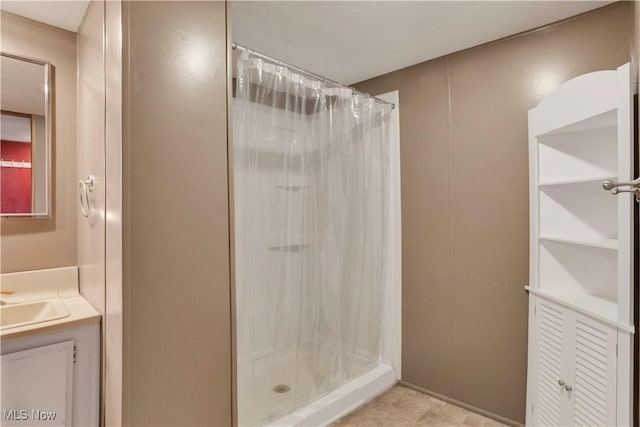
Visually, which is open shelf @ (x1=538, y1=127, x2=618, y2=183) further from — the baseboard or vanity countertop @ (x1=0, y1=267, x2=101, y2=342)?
vanity countertop @ (x1=0, y1=267, x2=101, y2=342)

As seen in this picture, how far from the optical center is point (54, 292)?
72.0 inches

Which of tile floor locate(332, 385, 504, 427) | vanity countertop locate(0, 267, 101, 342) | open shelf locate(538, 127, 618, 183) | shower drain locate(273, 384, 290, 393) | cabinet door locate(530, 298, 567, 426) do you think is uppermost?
open shelf locate(538, 127, 618, 183)

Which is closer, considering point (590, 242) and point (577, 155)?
point (590, 242)

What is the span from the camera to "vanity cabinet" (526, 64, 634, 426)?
1.42 m

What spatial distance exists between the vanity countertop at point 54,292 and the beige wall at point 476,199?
2102 mm

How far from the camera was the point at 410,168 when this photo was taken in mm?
2650

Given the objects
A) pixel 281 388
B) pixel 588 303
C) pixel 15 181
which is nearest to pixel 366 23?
pixel 588 303

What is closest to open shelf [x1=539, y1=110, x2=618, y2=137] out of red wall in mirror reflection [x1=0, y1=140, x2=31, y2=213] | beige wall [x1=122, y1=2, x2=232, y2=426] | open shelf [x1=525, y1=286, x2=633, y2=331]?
open shelf [x1=525, y1=286, x2=633, y2=331]

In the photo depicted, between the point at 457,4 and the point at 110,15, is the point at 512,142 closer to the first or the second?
the point at 457,4

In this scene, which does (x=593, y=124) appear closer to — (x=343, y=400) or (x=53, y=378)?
(x=343, y=400)

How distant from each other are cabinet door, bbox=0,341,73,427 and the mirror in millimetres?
813

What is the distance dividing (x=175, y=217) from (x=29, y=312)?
102cm

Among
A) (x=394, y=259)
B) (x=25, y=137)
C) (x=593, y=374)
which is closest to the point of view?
(x=593, y=374)

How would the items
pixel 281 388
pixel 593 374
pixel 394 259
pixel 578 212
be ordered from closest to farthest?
pixel 593 374 → pixel 578 212 → pixel 281 388 → pixel 394 259
